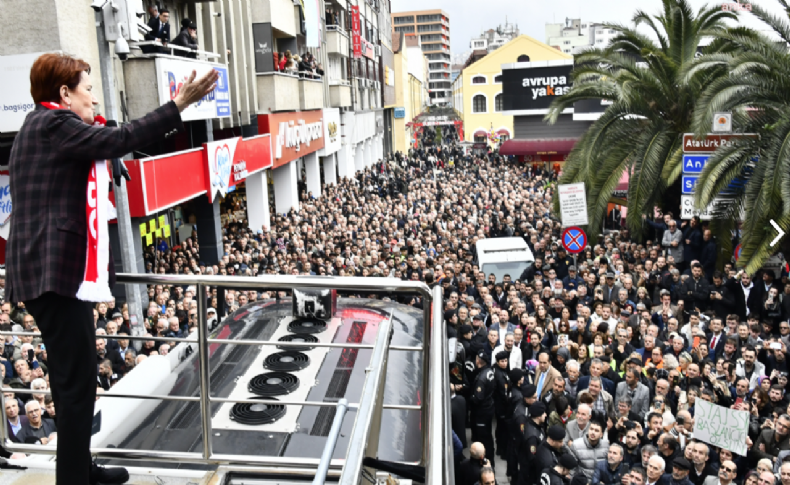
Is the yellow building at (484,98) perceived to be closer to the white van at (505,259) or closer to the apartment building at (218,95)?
the apartment building at (218,95)

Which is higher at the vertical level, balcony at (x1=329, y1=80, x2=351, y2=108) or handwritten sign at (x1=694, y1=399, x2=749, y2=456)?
balcony at (x1=329, y1=80, x2=351, y2=108)

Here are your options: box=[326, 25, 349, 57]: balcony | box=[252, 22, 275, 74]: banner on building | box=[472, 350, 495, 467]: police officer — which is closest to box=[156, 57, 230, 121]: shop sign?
box=[252, 22, 275, 74]: banner on building

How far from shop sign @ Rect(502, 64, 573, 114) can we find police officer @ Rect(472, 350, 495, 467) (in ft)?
116

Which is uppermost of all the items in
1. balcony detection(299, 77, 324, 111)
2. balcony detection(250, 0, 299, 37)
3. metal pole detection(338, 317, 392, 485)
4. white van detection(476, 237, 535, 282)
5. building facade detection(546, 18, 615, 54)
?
building facade detection(546, 18, 615, 54)

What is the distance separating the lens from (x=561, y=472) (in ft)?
22.4

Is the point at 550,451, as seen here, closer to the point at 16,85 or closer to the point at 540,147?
the point at 16,85

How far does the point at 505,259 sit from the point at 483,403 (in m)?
7.21

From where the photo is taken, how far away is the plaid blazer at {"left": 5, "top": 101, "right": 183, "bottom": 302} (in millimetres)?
2451

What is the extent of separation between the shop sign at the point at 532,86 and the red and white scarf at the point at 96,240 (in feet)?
136

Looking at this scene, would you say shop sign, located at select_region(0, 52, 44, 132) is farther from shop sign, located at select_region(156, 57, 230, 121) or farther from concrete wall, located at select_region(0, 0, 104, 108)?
shop sign, located at select_region(156, 57, 230, 121)

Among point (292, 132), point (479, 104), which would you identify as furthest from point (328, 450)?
point (479, 104)

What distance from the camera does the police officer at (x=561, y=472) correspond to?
22.1 feet

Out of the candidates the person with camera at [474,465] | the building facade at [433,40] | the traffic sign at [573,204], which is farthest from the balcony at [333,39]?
the building facade at [433,40]

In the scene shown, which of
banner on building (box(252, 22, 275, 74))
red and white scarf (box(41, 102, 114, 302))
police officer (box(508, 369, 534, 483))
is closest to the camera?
red and white scarf (box(41, 102, 114, 302))
